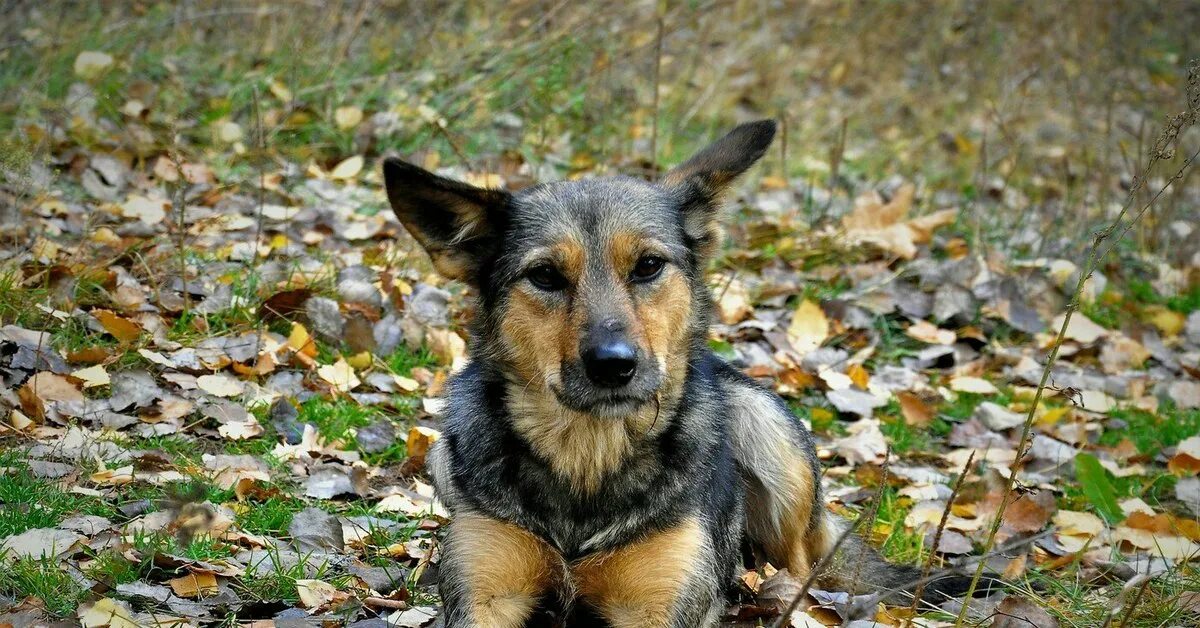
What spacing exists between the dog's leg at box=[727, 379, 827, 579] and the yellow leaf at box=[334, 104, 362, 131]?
200 inches

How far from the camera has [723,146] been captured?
4.81m

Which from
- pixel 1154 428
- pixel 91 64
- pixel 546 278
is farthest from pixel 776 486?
pixel 91 64

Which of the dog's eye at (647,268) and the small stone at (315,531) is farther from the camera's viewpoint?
the small stone at (315,531)

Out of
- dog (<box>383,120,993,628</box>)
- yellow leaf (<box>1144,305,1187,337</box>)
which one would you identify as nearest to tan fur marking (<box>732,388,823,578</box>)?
dog (<box>383,120,993,628</box>)

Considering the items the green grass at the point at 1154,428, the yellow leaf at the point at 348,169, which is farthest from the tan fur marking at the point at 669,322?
the yellow leaf at the point at 348,169

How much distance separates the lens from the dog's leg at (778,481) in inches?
198

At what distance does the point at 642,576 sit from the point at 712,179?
1.68 meters

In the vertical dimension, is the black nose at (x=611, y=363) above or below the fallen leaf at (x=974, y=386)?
above

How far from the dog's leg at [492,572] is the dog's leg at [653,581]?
0.50ft

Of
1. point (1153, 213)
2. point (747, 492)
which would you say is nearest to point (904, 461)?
point (747, 492)

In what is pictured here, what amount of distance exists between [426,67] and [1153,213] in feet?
21.2

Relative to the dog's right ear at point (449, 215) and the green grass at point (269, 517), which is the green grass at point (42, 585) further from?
the dog's right ear at point (449, 215)

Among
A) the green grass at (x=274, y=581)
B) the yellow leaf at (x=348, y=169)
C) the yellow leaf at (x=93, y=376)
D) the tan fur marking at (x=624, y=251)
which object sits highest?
the tan fur marking at (x=624, y=251)

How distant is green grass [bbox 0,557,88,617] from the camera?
12.5 ft
